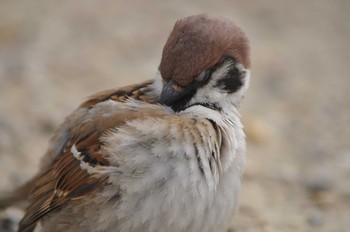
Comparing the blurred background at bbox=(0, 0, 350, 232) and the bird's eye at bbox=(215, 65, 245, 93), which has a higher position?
the bird's eye at bbox=(215, 65, 245, 93)

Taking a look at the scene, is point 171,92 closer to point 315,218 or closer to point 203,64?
point 203,64

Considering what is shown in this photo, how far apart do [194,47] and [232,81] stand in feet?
1.16

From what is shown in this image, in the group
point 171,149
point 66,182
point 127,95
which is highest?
point 127,95

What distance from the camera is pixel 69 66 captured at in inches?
270

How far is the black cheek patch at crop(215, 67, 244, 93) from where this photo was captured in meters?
4.11

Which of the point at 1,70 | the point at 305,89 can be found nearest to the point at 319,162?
the point at 305,89

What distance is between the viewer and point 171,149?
3.86m

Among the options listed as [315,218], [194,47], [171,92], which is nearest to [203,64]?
[194,47]

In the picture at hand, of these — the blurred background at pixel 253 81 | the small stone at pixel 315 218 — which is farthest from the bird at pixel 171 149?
the small stone at pixel 315 218

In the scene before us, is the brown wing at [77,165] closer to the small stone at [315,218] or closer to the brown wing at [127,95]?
the brown wing at [127,95]

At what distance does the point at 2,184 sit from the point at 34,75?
162cm

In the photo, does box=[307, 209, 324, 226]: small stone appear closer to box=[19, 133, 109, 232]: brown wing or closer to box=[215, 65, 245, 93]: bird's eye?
box=[215, 65, 245, 93]: bird's eye

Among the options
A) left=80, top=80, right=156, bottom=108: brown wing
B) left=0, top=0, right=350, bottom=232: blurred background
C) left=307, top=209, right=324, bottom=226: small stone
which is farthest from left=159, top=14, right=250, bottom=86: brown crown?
left=307, top=209, right=324, bottom=226: small stone

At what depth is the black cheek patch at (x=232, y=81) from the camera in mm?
4105
